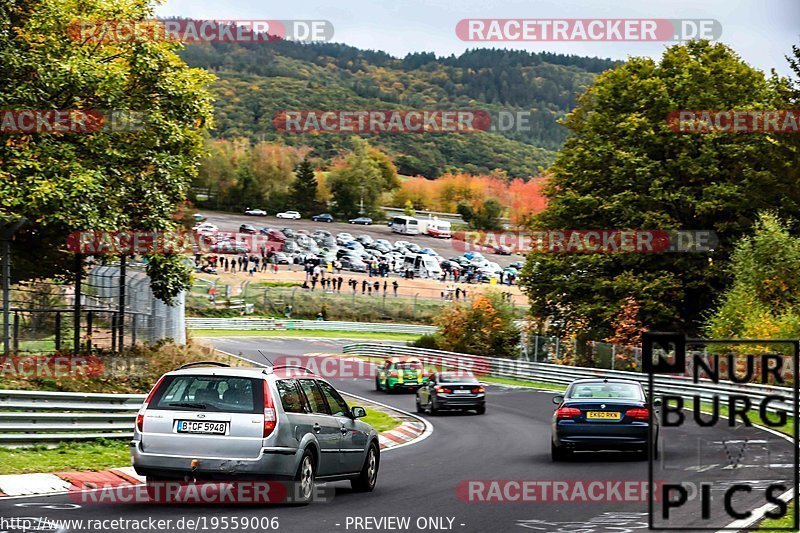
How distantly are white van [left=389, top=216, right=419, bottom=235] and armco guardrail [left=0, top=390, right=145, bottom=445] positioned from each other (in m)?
93.6

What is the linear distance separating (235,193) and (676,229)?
82679mm

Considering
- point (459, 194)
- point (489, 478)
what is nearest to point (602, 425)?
point (489, 478)

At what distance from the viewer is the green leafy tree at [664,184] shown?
44.7 metres

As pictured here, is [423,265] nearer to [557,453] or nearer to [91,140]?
[91,140]

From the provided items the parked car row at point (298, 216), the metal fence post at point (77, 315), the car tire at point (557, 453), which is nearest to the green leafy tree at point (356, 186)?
the parked car row at point (298, 216)

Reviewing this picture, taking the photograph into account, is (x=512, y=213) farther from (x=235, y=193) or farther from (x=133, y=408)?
(x=133, y=408)

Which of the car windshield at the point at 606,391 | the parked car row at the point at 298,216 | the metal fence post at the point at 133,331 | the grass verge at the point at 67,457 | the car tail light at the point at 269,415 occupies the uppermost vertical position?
the parked car row at the point at 298,216

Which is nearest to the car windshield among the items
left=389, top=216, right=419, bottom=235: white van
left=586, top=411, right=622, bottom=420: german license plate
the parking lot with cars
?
left=586, top=411, right=622, bottom=420: german license plate

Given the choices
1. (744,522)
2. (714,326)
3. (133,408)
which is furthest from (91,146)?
(714,326)

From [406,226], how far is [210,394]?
330 feet

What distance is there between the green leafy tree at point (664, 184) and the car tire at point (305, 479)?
34.4 m

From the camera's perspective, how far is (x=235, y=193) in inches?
4801

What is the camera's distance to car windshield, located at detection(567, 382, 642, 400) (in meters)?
18.4

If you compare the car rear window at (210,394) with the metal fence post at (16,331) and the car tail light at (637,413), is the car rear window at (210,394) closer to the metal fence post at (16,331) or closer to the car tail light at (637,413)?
the car tail light at (637,413)
